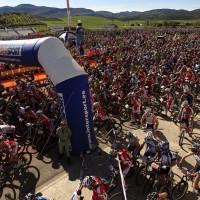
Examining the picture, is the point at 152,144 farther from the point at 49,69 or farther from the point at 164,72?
the point at 164,72

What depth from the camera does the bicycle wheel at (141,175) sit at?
855 centimetres

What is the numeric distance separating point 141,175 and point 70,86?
419cm

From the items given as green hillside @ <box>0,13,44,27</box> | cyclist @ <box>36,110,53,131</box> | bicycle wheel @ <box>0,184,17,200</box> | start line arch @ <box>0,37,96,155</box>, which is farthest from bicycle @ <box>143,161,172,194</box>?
green hillside @ <box>0,13,44,27</box>

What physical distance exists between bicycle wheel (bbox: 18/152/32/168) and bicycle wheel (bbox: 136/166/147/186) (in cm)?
428

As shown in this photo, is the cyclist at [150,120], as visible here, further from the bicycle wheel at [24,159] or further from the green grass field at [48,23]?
the green grass field at [48,23]

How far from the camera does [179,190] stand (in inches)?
312

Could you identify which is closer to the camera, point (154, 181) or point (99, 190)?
point (99, 190)

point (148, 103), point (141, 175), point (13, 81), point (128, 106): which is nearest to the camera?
point (141, 175)

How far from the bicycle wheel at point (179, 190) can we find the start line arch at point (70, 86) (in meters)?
4.01

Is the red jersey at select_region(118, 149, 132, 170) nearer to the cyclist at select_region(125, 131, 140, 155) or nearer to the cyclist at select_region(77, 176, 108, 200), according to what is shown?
the cyclist at select_region(125, 131, 140, 155)

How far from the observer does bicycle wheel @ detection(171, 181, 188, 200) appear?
779cm

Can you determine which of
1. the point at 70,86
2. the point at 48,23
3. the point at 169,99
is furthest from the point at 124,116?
the point at 48,23

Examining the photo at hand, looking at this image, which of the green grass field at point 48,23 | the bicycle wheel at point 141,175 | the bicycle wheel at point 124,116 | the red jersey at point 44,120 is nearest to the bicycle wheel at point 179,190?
the bicycle wheel at point 141,175

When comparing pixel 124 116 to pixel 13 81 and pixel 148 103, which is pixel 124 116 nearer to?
pixel 148 103
